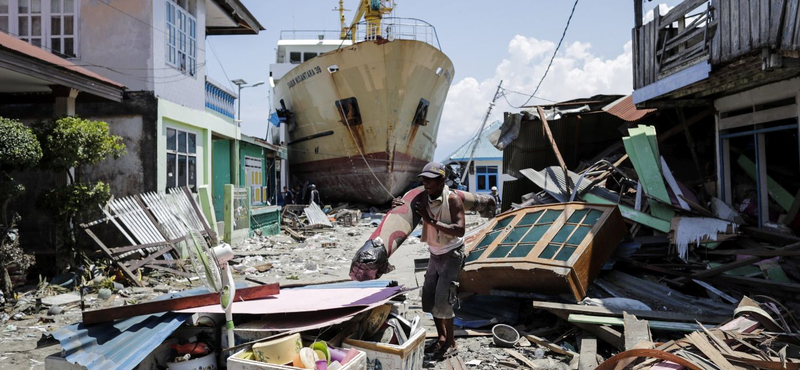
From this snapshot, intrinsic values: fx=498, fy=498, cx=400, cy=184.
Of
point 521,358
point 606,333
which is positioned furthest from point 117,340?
point 606,333

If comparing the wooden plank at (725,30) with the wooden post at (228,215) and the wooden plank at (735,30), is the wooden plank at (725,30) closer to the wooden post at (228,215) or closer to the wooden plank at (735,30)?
the wooden plank at (735,30)

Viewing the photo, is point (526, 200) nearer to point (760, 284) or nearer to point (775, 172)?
point (775, 172)

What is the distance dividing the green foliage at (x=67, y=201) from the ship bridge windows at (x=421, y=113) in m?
12.8

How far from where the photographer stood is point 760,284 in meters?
4.77

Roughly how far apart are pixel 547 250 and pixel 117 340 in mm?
3652

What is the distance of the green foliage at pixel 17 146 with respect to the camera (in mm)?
5527

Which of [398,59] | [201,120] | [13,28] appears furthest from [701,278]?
[398,59]

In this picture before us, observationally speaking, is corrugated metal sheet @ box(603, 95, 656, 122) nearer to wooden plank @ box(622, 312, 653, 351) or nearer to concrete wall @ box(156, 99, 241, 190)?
wooden plank @ box(622, 312, 653, 351)

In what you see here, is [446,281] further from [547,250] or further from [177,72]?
[177,72]

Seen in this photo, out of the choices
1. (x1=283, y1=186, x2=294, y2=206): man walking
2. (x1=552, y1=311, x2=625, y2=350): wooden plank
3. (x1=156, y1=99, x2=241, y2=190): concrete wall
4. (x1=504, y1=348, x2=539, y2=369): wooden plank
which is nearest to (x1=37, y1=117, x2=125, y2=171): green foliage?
(x1=156, y1=99, x2=241, y2=190): concrete wall

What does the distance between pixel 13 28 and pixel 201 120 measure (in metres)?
3.47

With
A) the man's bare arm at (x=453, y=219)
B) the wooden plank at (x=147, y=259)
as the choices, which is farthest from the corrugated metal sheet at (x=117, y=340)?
the wooden plank at (x=147, y=259)

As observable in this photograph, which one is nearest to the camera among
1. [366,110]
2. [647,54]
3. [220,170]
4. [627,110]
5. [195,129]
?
[647,54]

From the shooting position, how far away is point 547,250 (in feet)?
15.7
